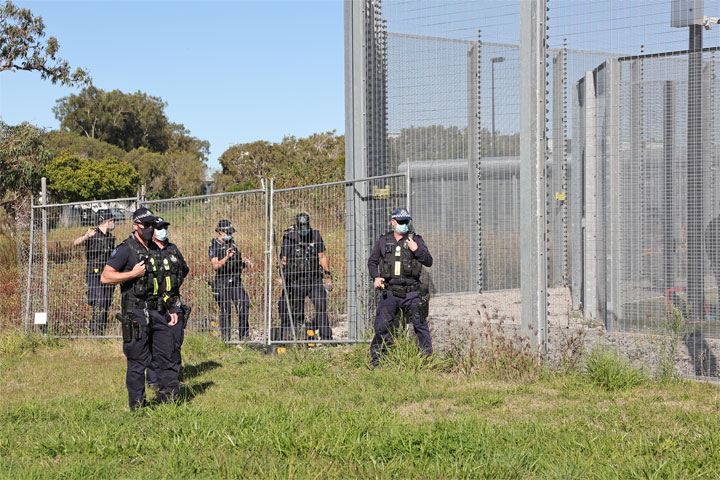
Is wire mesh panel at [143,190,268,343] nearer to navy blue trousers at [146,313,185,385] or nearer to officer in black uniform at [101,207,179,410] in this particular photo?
navy blue trousers at [146,313,185,385]

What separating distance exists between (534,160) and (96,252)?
677cm

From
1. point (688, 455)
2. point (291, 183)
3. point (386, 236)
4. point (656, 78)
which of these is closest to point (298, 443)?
point (688, 455)

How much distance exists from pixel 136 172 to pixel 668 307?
56618mm

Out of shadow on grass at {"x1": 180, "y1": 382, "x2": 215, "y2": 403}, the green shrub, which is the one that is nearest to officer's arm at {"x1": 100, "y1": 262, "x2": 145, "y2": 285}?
shadow on grass at {"x1": 180, "y1": 382, "x2": 215, "y2": 403}

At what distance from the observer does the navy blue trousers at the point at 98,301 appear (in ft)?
34.0

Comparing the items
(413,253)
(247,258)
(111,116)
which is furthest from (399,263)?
(111,116)

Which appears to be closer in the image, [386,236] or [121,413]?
[121,413]

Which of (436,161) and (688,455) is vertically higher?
(436,161)

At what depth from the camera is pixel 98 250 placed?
10617mm

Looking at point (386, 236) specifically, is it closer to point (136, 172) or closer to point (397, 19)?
point (397, 19)

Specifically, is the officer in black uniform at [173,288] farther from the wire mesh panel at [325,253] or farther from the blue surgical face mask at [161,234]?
the wire mesh panel at [325,253]

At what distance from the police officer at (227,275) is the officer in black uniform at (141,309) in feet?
10.8

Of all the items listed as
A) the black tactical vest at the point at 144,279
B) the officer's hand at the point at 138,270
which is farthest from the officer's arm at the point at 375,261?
the officer's hand at the point at 138,270

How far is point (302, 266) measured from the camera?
30.8 ft
